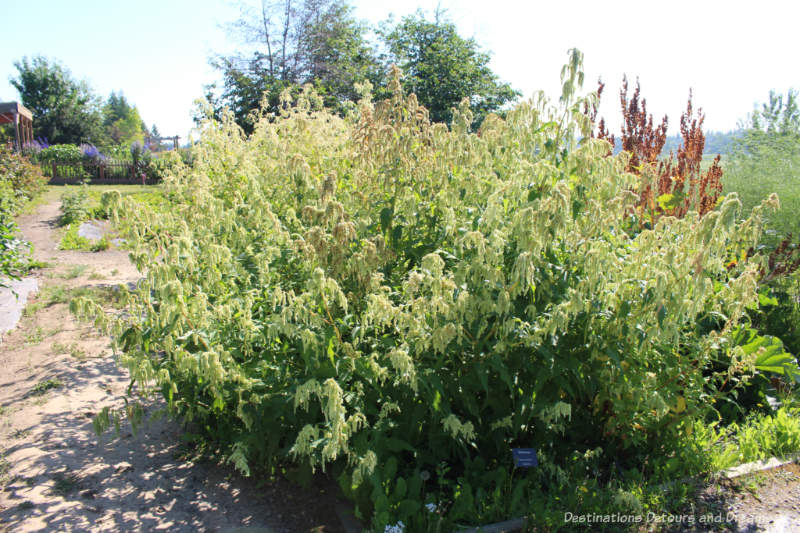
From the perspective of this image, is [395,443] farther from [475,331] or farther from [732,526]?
[732,526]

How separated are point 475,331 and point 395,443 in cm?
65

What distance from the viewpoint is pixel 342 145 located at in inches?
162

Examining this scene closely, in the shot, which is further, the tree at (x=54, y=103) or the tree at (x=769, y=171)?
the tree at (x=54, y=103)

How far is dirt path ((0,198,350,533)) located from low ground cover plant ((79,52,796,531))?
0.24m

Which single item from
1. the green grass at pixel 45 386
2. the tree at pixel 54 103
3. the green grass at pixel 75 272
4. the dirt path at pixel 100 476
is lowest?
the dirt path at pixel 100 476

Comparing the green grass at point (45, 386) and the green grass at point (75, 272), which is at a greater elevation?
the green grass at point (75, 272)

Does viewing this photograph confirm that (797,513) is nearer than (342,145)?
Yes

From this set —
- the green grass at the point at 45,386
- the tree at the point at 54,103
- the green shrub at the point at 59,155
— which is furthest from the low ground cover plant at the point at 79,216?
the tree at the point at 54,103

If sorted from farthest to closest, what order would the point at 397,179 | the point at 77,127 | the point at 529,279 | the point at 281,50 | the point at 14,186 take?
the point at 77,127 → the point at 281,50 → the point at 14,186 → the point at 397,179 → the point at 529,279

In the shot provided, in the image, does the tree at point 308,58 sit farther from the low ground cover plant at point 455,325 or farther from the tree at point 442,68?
the low ground cover plant at point 455,325

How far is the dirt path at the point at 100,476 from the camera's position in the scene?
2.64m

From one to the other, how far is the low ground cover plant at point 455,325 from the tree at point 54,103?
44.3m

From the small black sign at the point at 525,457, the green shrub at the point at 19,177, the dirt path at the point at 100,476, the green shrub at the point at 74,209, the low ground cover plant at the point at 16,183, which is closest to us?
the small black sign at the point at 525,457

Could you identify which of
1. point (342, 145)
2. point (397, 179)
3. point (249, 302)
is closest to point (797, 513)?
point (397, 179)
